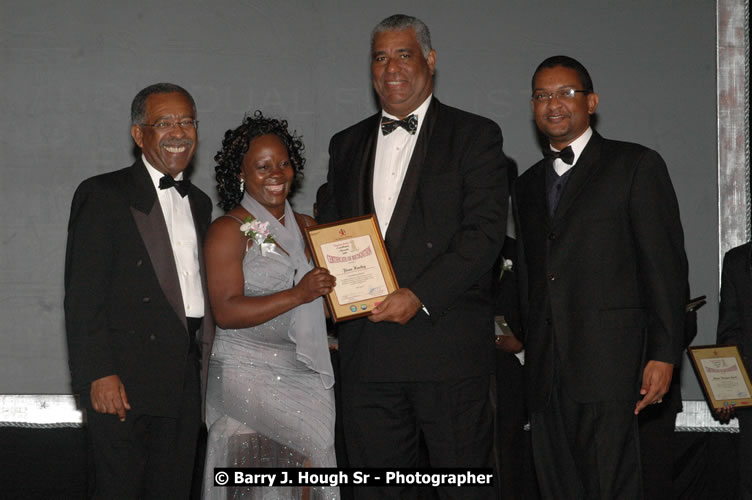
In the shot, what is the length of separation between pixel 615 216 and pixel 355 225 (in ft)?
3.83

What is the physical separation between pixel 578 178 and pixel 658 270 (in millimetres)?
558

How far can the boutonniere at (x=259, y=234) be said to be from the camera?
4203mm

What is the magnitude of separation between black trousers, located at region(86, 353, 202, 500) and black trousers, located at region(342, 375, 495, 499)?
2.48ft

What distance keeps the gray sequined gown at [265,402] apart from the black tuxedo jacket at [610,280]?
1.08 m

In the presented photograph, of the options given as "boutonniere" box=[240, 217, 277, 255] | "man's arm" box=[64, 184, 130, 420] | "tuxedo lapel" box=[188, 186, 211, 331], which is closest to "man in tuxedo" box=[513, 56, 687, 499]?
"boutonniere" box=[240, 217, 277, 255]

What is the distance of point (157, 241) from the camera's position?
12.8ft

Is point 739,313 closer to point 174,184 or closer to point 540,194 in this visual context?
point 540,194

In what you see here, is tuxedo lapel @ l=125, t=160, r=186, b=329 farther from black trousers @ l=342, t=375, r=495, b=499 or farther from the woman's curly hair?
black trousers @ l=342, t=375, r=495, b=499

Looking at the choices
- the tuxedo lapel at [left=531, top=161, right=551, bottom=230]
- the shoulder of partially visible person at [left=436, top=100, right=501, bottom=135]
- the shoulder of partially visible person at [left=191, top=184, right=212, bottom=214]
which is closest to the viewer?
the shoulder of partially visible person at [left=436, top=100, right=501, bottom=135]

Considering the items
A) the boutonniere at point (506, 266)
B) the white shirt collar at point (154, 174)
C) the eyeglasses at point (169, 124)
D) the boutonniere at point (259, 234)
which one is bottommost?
the boutonniere at point (506, 266)

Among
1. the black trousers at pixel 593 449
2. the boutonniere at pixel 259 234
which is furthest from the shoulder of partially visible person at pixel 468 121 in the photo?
the black trousers at pixel 593 449

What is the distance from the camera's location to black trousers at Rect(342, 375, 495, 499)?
3.66m

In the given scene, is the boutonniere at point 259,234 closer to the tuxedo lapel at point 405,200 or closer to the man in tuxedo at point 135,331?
the man in tuxedo at point 135,331

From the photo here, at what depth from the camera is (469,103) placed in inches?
289
